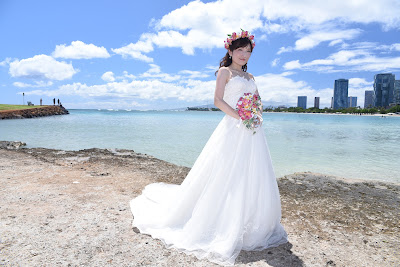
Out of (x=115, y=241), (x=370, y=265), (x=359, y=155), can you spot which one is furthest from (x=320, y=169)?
(x=115, y=241)

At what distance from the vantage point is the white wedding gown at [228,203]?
9.59ft

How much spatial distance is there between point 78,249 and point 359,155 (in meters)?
14.2

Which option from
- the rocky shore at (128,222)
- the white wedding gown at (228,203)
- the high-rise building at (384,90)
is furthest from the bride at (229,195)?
the high-rise building at (384,90)

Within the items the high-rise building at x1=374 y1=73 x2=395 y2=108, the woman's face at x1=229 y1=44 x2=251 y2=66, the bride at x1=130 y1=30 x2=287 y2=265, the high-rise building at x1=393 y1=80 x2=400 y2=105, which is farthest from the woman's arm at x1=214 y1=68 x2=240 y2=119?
the high-rise building at x1=374 y1=73 x2=395 y2=108

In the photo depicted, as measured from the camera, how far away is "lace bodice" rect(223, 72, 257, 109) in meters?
3.25

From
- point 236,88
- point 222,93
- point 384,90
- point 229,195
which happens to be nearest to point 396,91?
point 384,90

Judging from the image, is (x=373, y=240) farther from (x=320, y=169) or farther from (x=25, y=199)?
(x=320, y=169)

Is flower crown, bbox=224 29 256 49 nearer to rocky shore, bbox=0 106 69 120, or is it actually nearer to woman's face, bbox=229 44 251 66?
woman's face, bbox=229 44 251 66

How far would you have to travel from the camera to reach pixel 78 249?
290cm

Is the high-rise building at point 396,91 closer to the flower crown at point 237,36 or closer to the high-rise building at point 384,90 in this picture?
the high-rise building at point 384,90

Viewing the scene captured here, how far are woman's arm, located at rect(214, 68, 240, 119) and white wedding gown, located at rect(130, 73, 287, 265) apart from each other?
100 mm

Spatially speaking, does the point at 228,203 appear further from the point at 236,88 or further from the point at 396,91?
the point at 396,91

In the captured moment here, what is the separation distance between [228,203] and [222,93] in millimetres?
1452

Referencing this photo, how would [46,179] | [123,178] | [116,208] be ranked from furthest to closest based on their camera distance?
[123,178] < [46,179] < [116,208]
